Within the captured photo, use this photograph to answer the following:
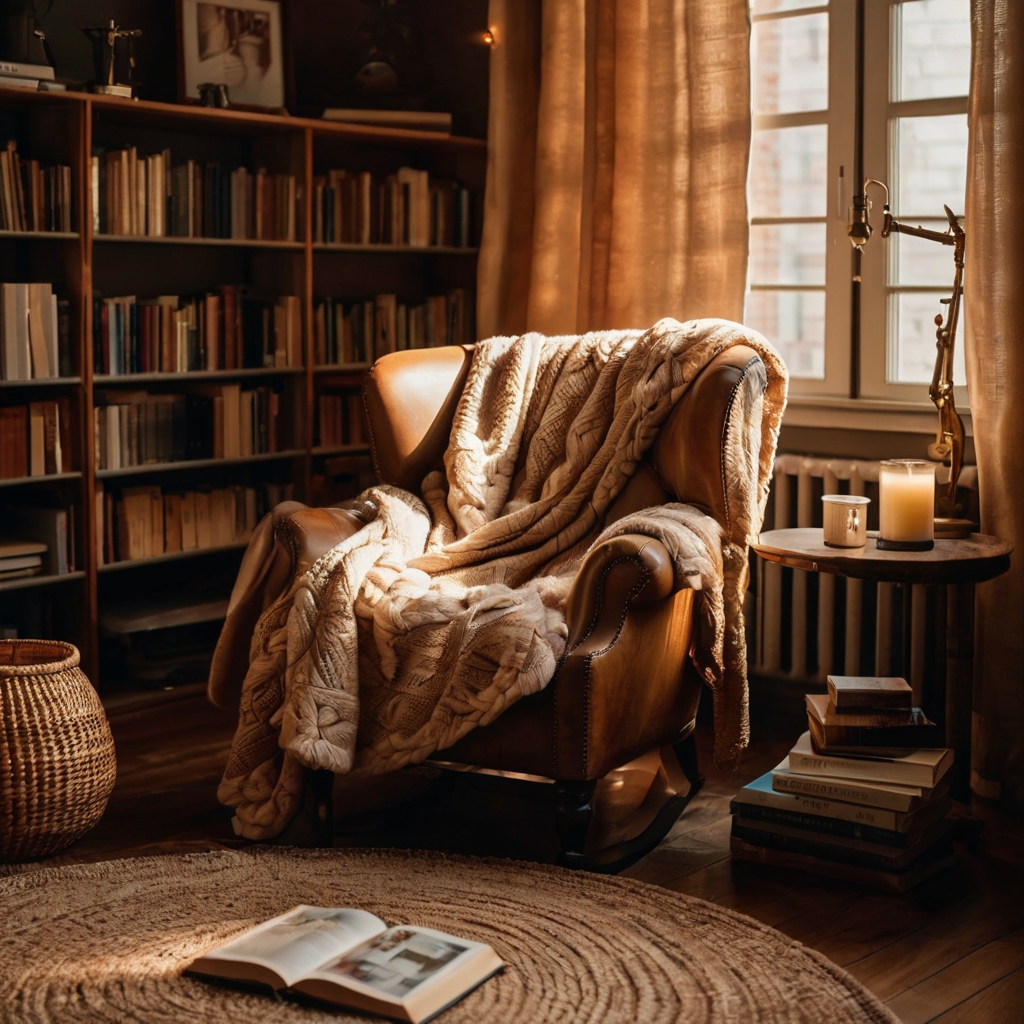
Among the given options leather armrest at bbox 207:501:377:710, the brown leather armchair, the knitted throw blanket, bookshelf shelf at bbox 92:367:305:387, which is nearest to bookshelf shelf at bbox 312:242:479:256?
bookshelf shelf at bbox 92:367:305:387

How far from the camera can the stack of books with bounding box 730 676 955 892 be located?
2.49 meters

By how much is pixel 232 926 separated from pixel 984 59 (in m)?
2.33

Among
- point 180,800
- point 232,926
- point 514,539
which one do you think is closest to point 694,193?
point 514,539

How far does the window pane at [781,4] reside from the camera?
11.5 feet

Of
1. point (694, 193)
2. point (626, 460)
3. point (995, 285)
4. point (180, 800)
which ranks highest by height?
point (694, 193)

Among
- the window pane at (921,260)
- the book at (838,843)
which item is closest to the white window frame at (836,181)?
the window pane at (921,260)

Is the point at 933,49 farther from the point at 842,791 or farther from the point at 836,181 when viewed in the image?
the point at 842,791

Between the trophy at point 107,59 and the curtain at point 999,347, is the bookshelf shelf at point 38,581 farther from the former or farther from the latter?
the curtain at point 999,347

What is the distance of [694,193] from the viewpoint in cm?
359

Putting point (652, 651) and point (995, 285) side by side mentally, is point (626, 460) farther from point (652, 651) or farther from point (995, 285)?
point (995, 285)

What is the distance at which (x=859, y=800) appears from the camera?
251cm

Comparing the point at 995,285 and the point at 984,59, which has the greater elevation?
the point at 984,59

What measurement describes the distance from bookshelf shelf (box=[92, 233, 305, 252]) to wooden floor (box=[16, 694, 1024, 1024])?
1276 mm

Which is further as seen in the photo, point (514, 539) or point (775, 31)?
point (775, 31)
